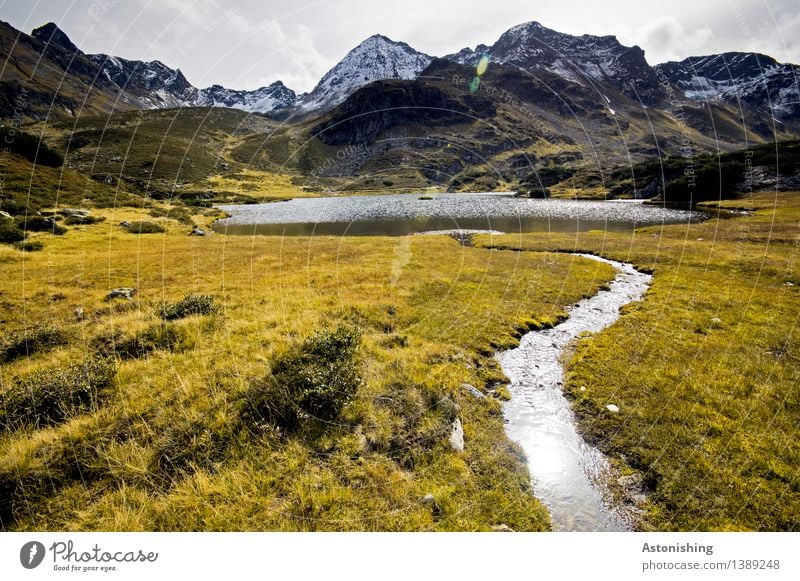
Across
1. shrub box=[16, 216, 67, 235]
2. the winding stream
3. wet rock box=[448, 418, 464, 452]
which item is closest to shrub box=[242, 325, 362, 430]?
wet rock box=[448, 418, 464, 452]

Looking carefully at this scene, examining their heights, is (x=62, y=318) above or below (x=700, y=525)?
above

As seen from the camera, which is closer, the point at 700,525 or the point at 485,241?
the point at 700,525

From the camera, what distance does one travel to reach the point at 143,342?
39.2 feet

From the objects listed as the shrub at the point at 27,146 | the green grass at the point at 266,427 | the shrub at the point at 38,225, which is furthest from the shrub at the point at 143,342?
the shrub at the point at 27,146

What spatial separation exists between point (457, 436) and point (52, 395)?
10.5 m

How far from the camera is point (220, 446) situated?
751 cm

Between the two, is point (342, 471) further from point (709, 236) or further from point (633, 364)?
point (709, 236)

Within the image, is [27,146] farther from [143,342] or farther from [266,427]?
[266,427]

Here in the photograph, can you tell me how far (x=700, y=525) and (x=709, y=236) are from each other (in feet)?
176

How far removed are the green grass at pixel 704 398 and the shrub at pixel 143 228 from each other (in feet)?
220

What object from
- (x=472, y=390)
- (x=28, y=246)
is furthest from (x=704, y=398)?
(x=28, y=246)
